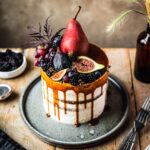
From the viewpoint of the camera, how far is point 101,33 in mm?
2236

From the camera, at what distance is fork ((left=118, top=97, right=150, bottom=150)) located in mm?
1233

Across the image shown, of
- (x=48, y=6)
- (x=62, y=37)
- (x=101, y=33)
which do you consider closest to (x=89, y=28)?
(x=101, y=33)

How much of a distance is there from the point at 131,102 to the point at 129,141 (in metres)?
0.21

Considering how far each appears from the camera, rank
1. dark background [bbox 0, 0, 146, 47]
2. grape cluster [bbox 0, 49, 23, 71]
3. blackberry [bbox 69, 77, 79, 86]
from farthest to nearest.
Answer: dark background [bbox 0, 0, 146, 47] < grape cluster [bbox 0, 49, 23, 71] < blackberry [bbox 69, 77, 79, 86]

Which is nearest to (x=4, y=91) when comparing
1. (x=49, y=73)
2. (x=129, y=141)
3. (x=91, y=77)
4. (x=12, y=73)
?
(x=12, y=73)

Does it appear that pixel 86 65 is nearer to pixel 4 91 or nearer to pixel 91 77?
pixel 91 77

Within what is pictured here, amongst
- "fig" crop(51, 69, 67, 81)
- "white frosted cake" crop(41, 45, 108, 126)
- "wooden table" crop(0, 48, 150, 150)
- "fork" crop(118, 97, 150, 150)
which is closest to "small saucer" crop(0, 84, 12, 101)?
"wooden table" crop(0, 48, 150, 150)

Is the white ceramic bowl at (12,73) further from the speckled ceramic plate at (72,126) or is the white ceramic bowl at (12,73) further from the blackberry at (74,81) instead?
the blackberry at (74,81)

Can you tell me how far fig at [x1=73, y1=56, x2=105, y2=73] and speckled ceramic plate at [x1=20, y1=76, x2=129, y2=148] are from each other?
205 millimetres

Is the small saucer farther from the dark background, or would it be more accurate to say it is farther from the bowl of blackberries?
the dark background

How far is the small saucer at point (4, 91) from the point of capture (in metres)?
1.42

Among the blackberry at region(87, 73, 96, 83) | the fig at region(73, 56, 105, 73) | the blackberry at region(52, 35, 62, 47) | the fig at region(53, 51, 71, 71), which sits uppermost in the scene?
the blackberry at region(52, 35, 62, 47)

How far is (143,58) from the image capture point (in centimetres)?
147

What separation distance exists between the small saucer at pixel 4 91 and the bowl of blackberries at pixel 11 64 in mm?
60
